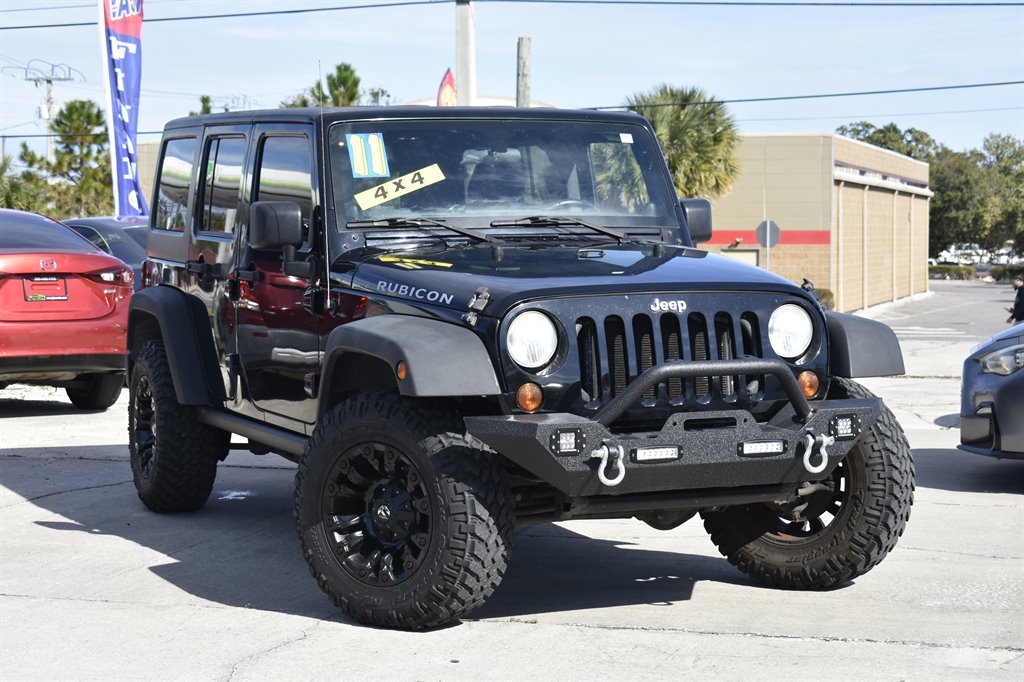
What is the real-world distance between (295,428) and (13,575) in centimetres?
148

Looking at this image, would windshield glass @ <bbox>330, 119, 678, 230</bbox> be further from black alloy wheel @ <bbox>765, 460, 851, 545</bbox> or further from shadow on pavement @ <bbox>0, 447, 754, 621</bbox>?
shadow on pavement @ <bbox>0, 447, 754, 621</bbox>

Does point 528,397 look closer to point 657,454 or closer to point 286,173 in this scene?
point 657,454

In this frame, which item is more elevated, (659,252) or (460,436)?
(659,252)

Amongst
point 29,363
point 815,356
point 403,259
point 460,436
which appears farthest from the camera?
point 29,363

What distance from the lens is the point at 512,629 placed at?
5.36 metres

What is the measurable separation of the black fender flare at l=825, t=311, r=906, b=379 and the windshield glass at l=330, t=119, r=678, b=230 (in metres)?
1.29

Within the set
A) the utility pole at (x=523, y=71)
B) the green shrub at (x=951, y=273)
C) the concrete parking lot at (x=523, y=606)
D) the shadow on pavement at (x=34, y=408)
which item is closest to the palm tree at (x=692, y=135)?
the utility pole at (x=523, y=71)

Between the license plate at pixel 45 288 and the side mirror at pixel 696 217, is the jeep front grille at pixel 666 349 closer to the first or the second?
the side mirror at pixel 696 217

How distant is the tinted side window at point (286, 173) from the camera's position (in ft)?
20.4

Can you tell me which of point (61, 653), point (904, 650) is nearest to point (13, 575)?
point (61, 653)

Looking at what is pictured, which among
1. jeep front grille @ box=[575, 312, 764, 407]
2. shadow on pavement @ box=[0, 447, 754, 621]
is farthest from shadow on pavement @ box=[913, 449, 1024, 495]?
jeep front grille @ box=[575, 312, 764, 407]

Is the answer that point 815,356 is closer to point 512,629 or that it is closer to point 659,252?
point 659,252

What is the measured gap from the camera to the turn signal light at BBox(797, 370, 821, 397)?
534cm

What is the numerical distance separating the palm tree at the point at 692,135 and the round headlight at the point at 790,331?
3020 cm
